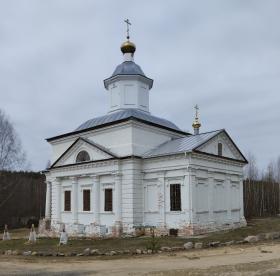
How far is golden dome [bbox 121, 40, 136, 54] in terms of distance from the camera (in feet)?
90.8

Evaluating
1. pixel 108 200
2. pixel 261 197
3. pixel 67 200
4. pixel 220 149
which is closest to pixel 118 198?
pixel 108 200

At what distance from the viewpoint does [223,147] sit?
24.3m

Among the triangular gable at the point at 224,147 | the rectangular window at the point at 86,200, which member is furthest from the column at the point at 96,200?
the triangular gable at the point at 224,147

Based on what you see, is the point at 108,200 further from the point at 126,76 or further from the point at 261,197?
the point at 261,197

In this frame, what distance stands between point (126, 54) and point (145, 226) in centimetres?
1217

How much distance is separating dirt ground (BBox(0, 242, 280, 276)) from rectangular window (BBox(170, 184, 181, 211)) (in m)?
5.56

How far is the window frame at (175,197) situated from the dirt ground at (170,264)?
551 cm

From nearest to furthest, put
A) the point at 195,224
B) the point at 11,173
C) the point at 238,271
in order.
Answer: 1. the point at 238,271
2. the point at 195,224
3. the point at 11,173

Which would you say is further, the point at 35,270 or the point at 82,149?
the point at 82,149

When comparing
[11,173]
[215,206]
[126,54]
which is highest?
[126,54]

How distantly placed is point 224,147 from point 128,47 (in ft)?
30.9

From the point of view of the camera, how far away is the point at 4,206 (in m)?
40.2

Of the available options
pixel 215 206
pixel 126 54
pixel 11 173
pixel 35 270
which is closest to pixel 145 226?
pixel 215 206

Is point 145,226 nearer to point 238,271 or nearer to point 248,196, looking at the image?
point 238,271
